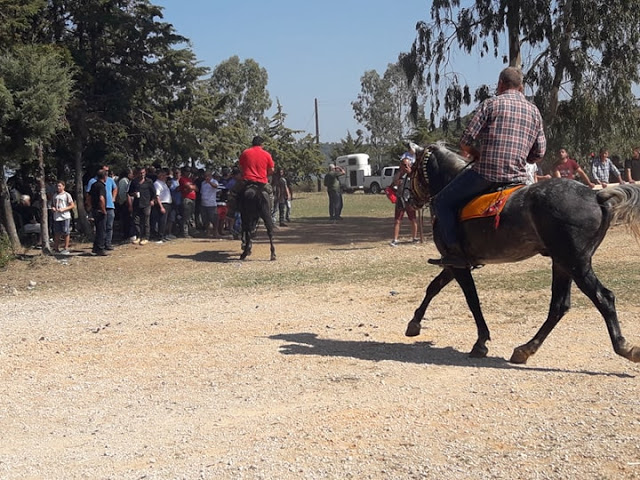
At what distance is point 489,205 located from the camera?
718cm

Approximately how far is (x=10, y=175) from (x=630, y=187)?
18.4 metres

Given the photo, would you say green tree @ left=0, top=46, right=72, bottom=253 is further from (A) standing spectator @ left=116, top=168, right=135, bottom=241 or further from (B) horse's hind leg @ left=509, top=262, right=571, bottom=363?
(B) horse's hind leg @ left=509, top=262, right=571, bottom=363

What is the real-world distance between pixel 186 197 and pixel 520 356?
15.9m

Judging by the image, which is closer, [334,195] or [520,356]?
[520,356]

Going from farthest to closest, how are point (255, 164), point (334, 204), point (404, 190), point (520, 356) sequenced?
point (334, 204) → point (255, 164) → point (404, 190) → point (520, 356)

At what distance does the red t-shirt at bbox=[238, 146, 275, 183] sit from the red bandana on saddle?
9013 mm

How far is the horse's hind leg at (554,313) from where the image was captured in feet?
23.4

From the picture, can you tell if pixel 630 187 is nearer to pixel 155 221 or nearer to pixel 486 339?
pixel 486 339

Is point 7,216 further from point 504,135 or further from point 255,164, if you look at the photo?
point 504,135

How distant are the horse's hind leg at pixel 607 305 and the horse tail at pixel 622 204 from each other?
1.64 feet

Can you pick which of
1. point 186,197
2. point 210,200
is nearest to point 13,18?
point 186,197

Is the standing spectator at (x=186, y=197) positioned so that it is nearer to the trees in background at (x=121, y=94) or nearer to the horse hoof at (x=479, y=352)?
the trees in background at (x=121, y=94)

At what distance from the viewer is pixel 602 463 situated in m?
4.71

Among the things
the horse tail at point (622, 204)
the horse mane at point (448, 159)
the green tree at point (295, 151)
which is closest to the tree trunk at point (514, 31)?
the horse mane at point (448, 159)
